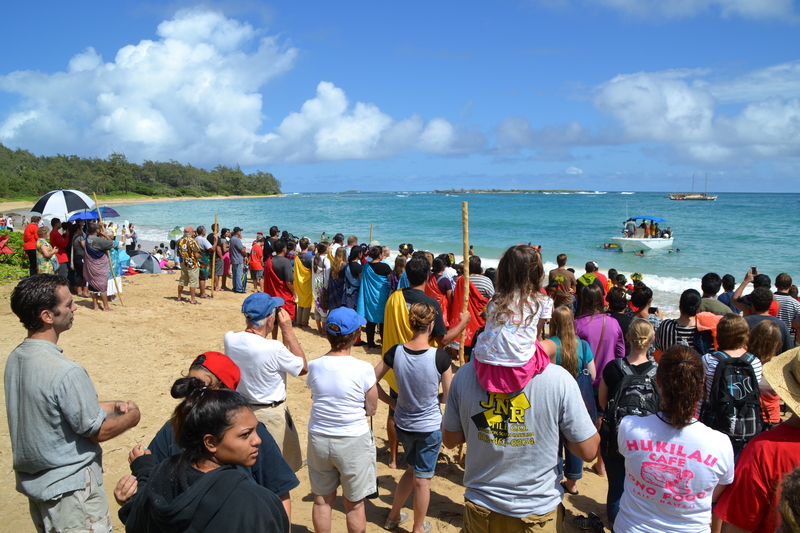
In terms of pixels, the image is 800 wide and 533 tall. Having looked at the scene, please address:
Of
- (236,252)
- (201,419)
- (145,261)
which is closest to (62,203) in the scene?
(236,252)

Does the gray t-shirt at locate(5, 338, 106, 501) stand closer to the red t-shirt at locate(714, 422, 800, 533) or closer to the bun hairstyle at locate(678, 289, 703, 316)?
the red t-shirt at locate(714, 422, 800, 533)

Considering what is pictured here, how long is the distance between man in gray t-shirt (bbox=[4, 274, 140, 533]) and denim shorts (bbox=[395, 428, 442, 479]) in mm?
1832

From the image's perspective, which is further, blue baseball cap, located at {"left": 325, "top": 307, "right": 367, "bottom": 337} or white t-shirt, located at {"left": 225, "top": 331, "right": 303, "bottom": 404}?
white t-shirt, located at {"left": 225, "top": 331, "right": 303, "bottom": 404}

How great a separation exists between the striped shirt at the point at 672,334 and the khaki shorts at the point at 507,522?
9.93 feet

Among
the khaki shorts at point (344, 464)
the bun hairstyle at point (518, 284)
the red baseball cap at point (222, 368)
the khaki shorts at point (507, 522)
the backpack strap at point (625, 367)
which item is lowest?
the khaki shorts at point (344, 464)

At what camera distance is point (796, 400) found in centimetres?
193

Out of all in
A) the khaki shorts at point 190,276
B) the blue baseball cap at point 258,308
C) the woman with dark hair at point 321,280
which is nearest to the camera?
the blue baseball cap at point 258,308

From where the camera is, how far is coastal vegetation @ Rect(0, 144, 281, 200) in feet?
203

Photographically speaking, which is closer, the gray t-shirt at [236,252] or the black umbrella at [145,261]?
the gray t-shirt at [236,252]

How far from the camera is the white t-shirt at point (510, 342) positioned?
2084 mm

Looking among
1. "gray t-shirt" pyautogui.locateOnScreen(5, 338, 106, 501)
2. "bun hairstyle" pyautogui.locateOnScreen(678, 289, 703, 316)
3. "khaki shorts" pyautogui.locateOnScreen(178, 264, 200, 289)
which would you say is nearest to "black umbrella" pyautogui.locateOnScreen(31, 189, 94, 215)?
"khaki shorts" pyautogui.locateOnScreen(178, 264, 200, 289)

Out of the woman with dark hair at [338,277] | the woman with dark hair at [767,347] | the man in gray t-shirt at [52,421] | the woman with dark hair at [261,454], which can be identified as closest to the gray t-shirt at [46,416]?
the man in gray t-shirt at [52,421]

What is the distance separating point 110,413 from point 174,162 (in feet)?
432

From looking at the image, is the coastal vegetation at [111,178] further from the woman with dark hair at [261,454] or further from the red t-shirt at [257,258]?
the woman with dark hair at [261,454]
